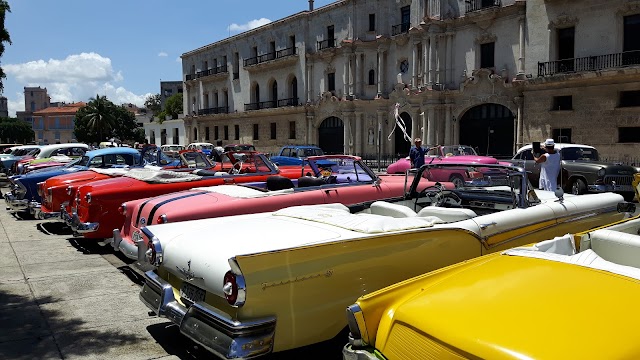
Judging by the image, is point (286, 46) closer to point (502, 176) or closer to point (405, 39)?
point (405, 39)

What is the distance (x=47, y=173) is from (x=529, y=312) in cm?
1113

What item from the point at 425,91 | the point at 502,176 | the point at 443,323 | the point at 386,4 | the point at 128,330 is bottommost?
the point at 128,330

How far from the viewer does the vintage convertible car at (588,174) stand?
12617 mm

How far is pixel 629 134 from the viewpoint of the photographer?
72.0ft

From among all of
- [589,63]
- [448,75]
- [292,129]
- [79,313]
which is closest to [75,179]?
[79,313]

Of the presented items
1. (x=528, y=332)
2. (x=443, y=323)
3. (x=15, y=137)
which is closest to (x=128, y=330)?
(x=443, y=323)

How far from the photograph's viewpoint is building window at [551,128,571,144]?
23928 mm

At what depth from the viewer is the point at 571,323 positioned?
220cm

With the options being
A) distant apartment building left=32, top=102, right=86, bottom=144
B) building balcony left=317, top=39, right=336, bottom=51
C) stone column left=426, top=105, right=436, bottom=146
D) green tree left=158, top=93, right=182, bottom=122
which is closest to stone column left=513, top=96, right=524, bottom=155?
stone column left=426, top=105, right=436, bottom=146

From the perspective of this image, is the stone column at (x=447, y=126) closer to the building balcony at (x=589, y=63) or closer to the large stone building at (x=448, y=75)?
the large stone building at (x=448, y=75)

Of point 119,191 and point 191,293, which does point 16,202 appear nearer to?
point 119,191

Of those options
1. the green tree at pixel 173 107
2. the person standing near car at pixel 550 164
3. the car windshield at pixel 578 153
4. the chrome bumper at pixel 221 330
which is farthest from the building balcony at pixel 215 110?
the chrome bumper at pixel 221 330

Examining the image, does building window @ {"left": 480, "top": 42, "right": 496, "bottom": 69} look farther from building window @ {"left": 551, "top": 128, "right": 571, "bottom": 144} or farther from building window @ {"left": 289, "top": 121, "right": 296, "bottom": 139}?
building window @ {"left": 289, "top": 121, "right": 296, "bottom": 139}

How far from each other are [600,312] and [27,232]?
10.0 m
